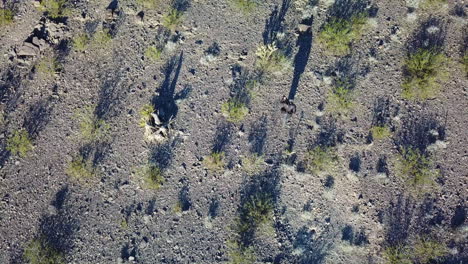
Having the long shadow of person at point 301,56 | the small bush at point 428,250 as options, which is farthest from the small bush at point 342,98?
the small bush at point 428,250

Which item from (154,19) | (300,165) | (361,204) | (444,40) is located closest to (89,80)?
(154,19)

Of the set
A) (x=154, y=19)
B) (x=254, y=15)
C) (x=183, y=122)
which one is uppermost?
(x=254, y=15)

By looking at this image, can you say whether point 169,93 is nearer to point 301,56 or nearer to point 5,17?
point 301,56

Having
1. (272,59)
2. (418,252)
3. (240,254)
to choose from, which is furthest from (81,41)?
(418,252)

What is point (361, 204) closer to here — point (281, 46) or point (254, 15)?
point (281, 46)

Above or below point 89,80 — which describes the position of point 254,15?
above
